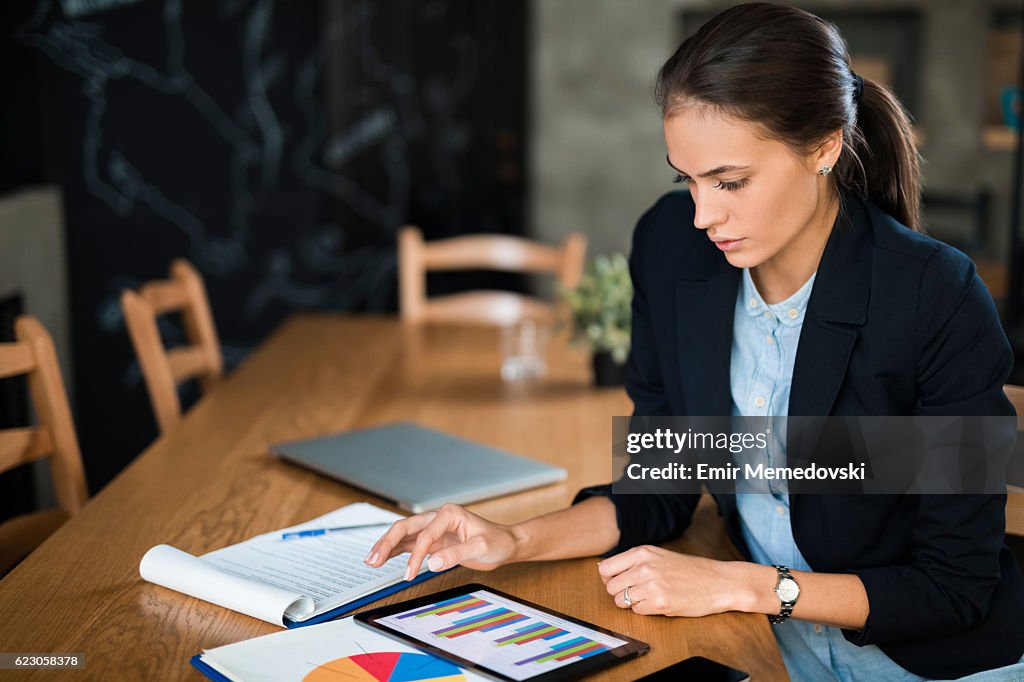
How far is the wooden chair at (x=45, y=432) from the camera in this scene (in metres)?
1.73

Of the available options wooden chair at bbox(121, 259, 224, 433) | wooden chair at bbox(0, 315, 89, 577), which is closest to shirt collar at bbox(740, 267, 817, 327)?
wooden chair at bbox(0, 315, 89, 577)

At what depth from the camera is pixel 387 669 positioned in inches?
41.3

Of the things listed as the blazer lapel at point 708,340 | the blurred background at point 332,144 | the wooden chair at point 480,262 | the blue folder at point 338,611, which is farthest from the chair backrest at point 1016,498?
the blurred background at point 332,144

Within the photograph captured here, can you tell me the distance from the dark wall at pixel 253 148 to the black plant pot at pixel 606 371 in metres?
2.08

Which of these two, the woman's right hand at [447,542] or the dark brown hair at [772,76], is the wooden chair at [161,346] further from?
the dark brown hair at [772,76]

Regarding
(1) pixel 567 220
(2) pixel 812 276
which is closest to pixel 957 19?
(1) pixel 567 220

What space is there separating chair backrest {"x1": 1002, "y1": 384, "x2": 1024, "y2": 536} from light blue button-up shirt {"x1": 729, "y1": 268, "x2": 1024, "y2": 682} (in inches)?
10.7

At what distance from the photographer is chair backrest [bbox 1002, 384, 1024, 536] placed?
1.47m

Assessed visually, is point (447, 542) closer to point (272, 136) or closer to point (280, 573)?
point (280, 573)

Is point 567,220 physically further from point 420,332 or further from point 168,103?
point 420,332

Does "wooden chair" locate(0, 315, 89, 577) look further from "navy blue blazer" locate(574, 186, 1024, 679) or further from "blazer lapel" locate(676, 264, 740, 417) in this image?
"blazer lapel" locate(676, 264, 740, 417)

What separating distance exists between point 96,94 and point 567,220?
2.04m

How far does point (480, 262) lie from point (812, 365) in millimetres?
1889

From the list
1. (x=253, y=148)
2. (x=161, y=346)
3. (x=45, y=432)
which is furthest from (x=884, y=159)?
(x=253, y=148)
